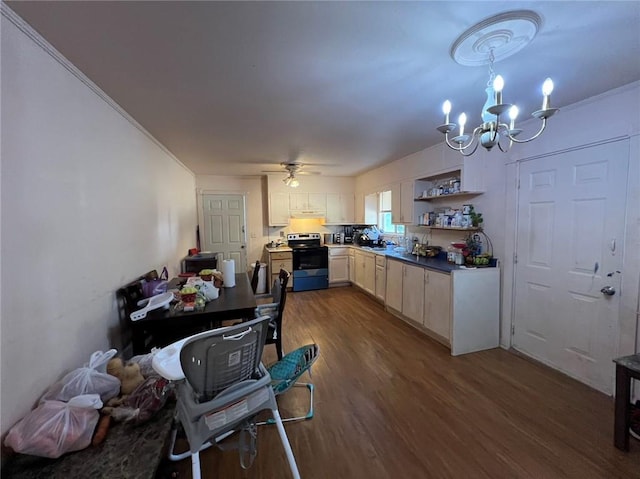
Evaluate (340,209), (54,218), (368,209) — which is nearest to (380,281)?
(368,209)

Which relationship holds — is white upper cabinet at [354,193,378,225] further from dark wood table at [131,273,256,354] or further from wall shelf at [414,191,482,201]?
dark wood table at [131,273,256,354]

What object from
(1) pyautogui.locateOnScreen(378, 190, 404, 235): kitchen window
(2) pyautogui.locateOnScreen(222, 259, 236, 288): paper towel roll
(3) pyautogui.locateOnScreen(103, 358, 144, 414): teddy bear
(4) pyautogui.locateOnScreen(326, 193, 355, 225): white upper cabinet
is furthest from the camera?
Answer: (4) pyautogui.locateOnScreen(326, 193, 355, 225): white upper cabinet

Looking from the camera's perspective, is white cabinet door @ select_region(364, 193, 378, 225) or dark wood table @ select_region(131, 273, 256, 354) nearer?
dark wood table @ select_region(131, 273, 256, 354)

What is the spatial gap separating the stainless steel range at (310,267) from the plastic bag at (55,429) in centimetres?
426

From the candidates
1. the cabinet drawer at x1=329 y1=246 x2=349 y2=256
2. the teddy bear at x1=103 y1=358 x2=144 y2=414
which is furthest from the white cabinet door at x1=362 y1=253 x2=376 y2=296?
the teddy bear at x1=103 y1=358 x2=144 y2=414

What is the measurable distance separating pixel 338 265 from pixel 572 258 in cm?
383

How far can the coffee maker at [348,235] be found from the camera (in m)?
6.14

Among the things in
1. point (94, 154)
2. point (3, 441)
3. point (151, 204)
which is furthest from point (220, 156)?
point (3, 441)

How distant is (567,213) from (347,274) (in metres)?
3.88

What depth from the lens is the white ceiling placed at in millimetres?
1245

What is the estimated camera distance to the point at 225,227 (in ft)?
18.9

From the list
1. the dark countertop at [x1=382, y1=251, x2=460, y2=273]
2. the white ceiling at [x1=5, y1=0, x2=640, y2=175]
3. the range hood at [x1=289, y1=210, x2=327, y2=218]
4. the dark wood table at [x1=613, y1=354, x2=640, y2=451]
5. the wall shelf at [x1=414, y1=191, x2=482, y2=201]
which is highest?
the white ceiling at [x1=5, y1=0, x2=640, y2=175]

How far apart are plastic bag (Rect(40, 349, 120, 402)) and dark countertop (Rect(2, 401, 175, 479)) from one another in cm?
23

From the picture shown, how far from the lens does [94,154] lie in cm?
189
